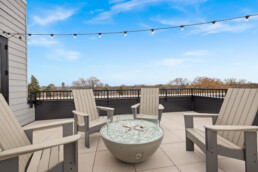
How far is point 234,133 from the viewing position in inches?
60.9

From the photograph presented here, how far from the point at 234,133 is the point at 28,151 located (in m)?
2.24

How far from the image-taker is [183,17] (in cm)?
574

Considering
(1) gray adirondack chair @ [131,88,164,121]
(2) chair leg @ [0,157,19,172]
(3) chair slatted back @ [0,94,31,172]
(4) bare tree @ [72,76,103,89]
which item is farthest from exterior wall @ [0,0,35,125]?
(4) bare tree @ [72,76,103,89]

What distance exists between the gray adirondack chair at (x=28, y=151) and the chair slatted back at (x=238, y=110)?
188cm

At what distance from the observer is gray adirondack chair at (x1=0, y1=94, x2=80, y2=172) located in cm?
80

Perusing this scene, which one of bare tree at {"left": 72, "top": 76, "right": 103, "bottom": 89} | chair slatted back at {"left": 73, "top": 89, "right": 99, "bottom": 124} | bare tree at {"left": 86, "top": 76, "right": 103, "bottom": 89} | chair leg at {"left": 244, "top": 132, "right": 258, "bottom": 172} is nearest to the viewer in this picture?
chair leg at {"left": 244, "top": 132, "right": 258, "bottom": 172}

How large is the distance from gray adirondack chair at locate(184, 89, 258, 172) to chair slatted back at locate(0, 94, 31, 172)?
1939 mm

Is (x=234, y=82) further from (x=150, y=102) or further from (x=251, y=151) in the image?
(x=251, y=151)

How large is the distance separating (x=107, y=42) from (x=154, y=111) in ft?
21.9

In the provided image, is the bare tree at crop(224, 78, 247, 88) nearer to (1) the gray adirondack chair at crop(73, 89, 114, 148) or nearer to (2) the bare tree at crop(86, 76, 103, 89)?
(1) the gray adirondack chair at crop(73, 89, 114, 148)

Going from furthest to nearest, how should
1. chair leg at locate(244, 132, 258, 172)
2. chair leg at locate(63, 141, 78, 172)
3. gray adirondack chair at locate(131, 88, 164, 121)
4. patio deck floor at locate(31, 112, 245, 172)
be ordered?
gray adirondack chair at locate(131, 88, 164, 121) → patio deck floor at locate(31, 112, 245, 172) → chair leg at locate(244, 132, 258, 172) → chair leg at locate(63, 141, 78, 172)

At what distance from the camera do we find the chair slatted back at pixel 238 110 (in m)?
1.46

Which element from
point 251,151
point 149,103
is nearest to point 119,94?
point 149,103

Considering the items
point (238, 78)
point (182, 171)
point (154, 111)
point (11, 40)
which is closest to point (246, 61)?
point (238, 78)
